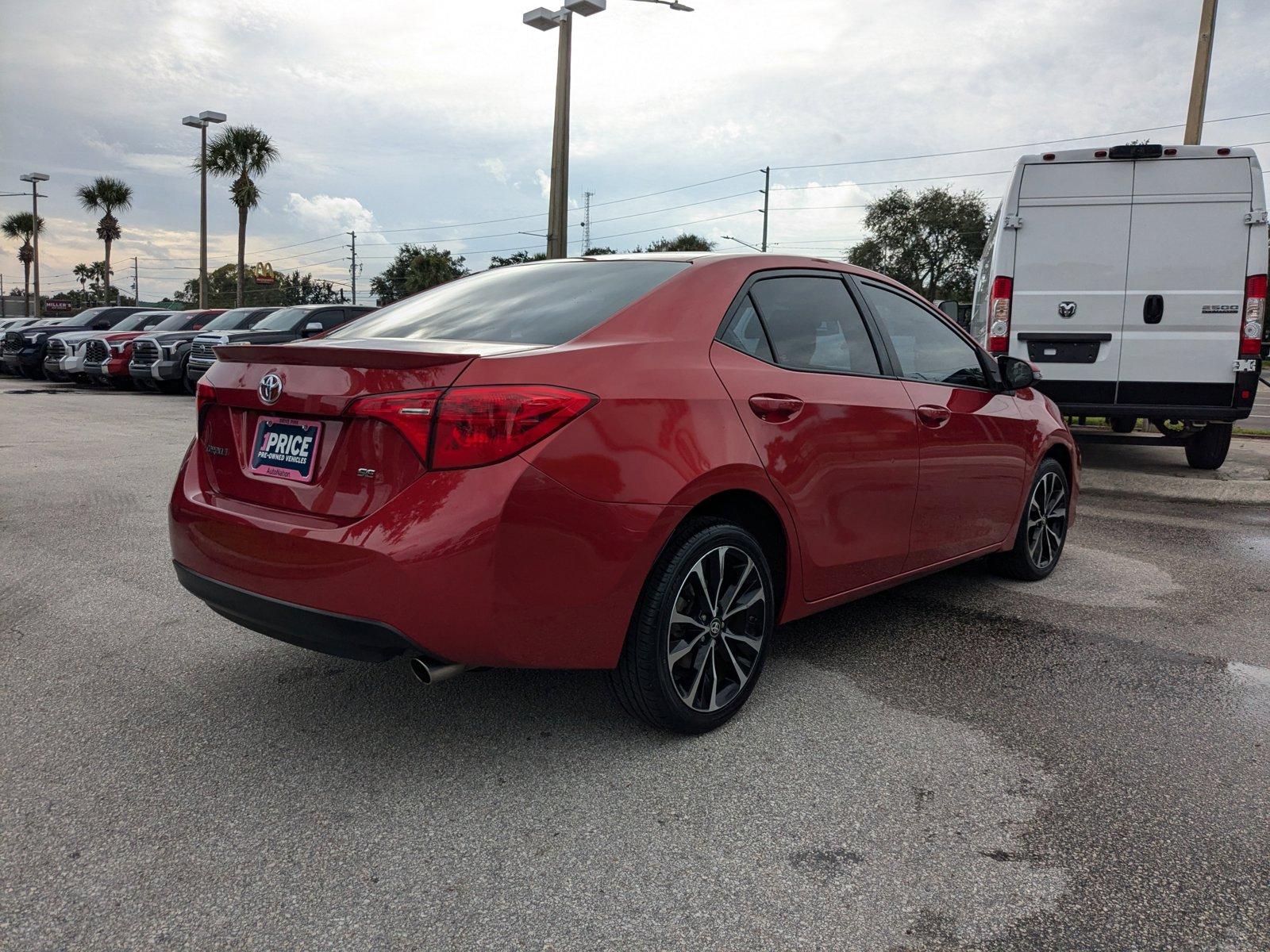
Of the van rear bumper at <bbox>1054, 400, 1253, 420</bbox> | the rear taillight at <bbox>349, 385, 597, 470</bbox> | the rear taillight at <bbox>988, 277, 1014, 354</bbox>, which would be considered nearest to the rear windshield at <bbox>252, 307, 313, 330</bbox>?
the rear taillight at <bbox>988, 277, 1014, 354</bbox>

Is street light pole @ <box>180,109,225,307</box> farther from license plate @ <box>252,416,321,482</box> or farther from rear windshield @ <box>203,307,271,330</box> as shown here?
license plate @ <box>252,416,321,482</box>

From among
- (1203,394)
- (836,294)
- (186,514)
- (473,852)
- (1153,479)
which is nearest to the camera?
(473,852)

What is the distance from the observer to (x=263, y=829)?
8.34ft

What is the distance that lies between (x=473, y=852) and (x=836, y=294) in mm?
2476

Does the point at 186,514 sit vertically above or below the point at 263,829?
above

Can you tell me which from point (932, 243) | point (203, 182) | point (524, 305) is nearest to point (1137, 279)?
point (524, 305)

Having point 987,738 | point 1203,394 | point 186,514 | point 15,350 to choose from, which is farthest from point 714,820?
point 15,350

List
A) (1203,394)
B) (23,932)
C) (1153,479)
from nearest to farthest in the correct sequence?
(23,932), (1203,394), (1153,479)

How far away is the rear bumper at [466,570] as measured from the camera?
254cm

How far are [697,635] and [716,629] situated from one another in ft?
0.28

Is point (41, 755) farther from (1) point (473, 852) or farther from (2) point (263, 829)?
(1) point (473, 852)

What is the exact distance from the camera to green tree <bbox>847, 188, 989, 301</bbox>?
60.9 m

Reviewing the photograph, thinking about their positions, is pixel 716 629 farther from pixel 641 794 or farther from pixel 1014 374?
pixel 1014 374

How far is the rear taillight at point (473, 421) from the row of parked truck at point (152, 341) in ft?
43.8
